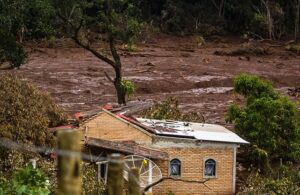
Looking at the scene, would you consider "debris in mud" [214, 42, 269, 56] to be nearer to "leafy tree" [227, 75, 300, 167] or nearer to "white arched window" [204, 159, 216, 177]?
"leafy tree" [227, 75, 300, 167]

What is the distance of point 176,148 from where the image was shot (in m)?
18.0

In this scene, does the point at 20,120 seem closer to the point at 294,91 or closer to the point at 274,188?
the point at 274,188

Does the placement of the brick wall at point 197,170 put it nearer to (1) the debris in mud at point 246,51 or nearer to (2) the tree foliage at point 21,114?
(2) the tree foliage at point 21,114

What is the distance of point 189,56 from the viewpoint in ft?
161

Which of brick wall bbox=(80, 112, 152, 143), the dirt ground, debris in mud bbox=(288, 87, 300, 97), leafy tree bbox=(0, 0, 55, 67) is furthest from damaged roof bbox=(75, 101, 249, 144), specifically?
debris in mud bbox=(288, 87, 300, 97)

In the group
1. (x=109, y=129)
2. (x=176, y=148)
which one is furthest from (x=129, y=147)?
(x=176, y=148)

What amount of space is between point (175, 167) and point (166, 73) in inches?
926

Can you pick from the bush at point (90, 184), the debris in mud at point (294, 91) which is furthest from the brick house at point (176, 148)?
the debris in mud at point (294, 91)

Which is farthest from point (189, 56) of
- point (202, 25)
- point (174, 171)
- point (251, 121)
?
point (174, 171)

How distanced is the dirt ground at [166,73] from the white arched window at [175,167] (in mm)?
9722

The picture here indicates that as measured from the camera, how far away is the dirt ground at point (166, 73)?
3353cm

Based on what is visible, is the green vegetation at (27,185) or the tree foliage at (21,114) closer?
the green vegetation at (27,185)

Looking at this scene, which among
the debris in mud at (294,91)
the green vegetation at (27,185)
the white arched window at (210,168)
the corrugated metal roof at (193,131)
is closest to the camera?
the green vegetation at (27,185)

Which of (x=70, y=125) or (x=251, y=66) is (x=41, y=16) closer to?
(x=70, y=125)
